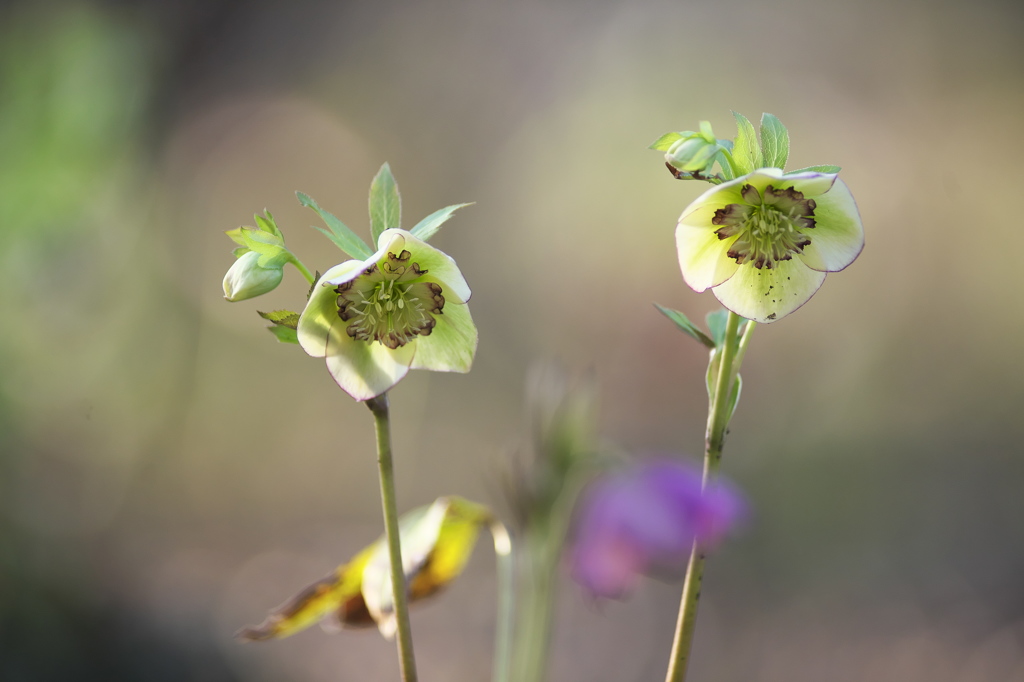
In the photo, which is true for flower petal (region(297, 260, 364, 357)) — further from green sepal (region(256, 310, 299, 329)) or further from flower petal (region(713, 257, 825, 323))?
flower petal (region(713, 257, 825, 323))

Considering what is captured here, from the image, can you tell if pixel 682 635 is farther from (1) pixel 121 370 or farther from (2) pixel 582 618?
(1) pixel 121 370

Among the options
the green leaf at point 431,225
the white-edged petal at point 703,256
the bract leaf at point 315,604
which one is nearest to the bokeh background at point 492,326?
the bract leaf at point 315,604

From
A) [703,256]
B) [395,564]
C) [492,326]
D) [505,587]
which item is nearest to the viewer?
[395,564]

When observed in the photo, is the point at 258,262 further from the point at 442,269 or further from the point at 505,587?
the point at 505,587

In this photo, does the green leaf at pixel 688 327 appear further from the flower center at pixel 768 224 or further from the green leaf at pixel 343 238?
the green leaf at pixel 343 238

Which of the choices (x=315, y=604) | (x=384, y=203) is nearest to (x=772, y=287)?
(x=384, y=203)

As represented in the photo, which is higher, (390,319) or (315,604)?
(390,319)

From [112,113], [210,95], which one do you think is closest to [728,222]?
[112,113]

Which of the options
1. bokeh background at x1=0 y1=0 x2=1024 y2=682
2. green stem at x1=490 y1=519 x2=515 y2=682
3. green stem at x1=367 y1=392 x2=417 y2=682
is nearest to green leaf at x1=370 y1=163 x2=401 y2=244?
green stem at x1=367 y1=392 x2=417 y2=682
